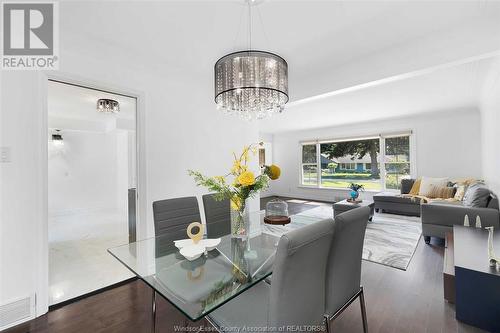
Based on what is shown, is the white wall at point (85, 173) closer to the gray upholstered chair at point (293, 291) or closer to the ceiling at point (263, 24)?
the ceiling at point (263, 24)

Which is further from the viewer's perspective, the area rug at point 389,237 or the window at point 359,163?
the window at point 359,163

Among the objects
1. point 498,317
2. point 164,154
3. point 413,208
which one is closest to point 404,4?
point 498,317

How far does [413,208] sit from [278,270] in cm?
525

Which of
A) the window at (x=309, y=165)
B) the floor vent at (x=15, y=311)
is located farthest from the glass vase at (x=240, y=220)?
the window at (x=309, y=165)

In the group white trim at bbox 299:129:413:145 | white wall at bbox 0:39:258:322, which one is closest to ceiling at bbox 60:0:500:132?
white wall at bbox 0:39:258:322

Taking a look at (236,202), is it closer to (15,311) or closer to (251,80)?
(251,80)

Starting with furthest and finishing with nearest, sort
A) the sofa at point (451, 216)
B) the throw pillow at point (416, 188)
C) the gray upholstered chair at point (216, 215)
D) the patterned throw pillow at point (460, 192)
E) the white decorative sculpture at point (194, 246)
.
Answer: the throw pillow at point (416, 188) < the patterned throw pillow at point (460, 192) < the sofa at point (451, 216) < the gray upholstered chair at point (216, 215) < the white decorative sculpture at point (194, 246)

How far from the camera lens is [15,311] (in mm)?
1780

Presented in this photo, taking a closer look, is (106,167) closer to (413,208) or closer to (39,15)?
(39,15)

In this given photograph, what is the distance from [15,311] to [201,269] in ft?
5.47

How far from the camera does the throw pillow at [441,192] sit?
4.63 metres

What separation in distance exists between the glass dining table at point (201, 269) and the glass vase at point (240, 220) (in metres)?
0.06

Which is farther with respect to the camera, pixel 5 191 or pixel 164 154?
pixel 164 154

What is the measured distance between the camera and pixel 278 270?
967mm
